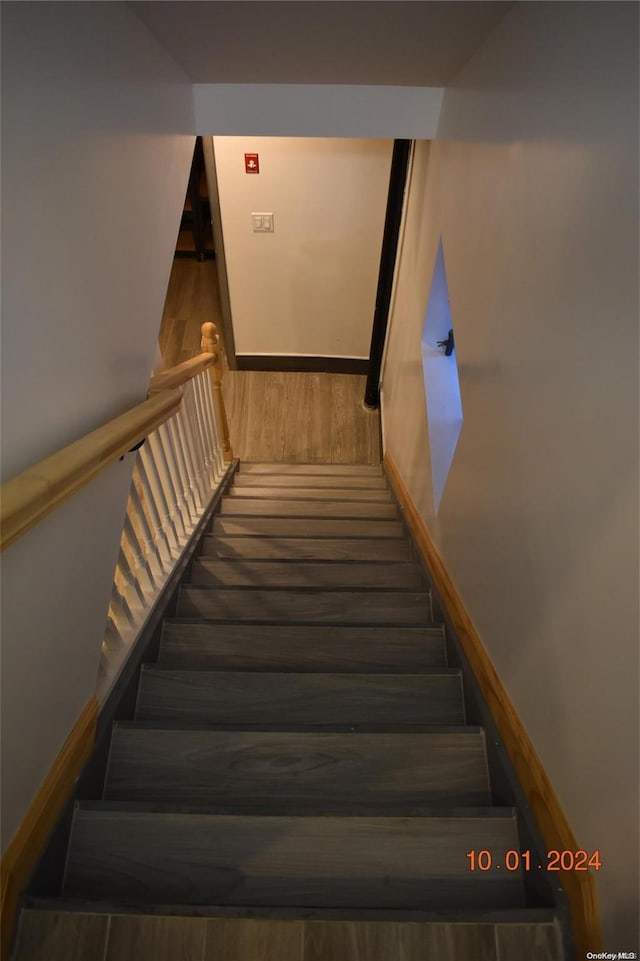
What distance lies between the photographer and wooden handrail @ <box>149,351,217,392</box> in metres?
1.66

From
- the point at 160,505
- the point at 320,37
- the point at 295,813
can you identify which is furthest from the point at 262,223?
the point at 295,813

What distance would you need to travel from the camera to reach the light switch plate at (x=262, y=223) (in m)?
3.66

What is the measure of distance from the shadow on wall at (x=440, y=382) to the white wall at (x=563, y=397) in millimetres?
614

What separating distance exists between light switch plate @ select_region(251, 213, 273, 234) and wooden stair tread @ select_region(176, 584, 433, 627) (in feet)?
9.31

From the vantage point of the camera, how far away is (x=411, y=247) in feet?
9.82

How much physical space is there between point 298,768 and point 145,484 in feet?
3.17

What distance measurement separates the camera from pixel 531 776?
46.1 inches

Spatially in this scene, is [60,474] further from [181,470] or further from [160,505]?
[181,470]

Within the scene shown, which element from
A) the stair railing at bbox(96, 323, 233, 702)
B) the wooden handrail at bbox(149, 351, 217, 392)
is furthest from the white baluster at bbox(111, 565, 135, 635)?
the wooden handrail at bbox(149, 351, 217, 392)

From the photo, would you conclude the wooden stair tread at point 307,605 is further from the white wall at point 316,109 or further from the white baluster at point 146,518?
the white wall at point 316,109

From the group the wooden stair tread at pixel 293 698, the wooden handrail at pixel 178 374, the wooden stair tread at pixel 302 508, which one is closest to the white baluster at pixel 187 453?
the wooden handrail at pixel 178 374

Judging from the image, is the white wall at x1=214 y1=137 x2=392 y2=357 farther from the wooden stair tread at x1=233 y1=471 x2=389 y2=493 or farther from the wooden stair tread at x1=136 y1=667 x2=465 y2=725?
the wooden stair tread at x1=136 y1=667 x2=465 y2=725

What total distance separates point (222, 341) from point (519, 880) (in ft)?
14.0

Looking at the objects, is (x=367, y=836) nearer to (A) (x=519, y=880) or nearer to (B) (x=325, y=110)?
(A) (x=519, y=880)
